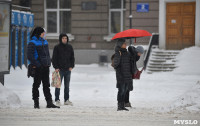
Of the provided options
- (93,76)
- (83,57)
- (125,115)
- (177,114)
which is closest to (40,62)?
(125,115)

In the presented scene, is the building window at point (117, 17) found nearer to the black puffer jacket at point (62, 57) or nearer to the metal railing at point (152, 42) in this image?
the metal railing at point (152, 42)

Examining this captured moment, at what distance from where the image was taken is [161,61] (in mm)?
20781

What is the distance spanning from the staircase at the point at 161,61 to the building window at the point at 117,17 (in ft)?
11.9

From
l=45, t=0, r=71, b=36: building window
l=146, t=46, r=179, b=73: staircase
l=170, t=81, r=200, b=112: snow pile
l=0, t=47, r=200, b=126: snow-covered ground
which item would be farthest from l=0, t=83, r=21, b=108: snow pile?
l=45, t=0, r=71, b=36: building window

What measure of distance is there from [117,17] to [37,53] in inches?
611

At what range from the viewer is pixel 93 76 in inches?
750

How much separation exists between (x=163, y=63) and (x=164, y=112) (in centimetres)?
1163

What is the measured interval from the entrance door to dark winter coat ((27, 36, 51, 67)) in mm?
13463

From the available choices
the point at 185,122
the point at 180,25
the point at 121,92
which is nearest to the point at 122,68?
the point at 121,92

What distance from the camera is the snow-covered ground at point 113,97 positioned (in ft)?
26.9

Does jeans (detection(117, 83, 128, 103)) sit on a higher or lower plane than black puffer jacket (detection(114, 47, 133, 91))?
lower

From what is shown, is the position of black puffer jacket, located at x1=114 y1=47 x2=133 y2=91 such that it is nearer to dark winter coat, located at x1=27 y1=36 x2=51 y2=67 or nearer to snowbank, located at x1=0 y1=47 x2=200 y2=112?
snowbank, located at x1=0 y1=47 x2=200 y2=112

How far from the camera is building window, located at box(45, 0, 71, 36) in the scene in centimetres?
2541

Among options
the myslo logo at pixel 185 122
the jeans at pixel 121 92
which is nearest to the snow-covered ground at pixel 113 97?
the myslo logo at pixel 185 122
